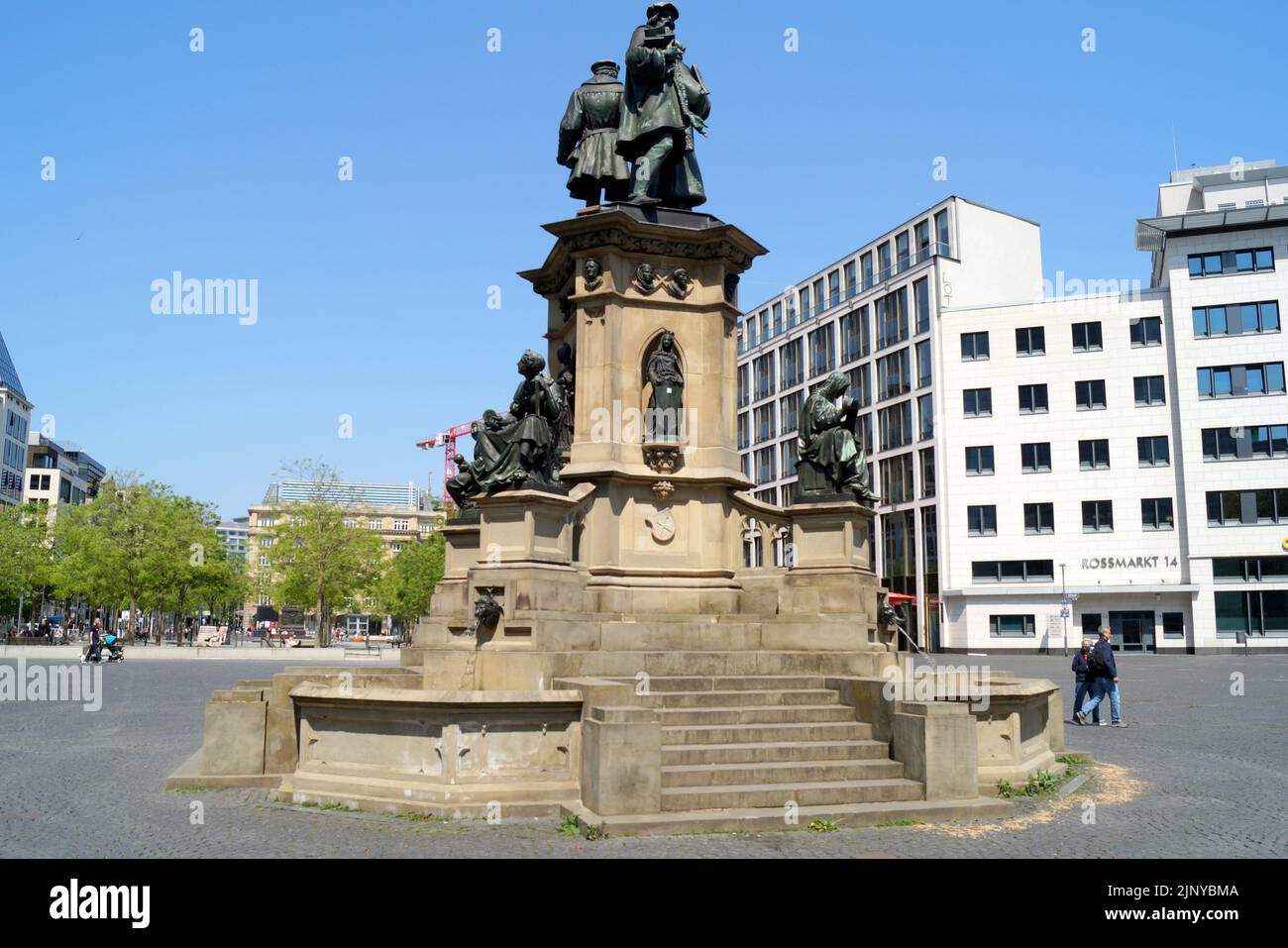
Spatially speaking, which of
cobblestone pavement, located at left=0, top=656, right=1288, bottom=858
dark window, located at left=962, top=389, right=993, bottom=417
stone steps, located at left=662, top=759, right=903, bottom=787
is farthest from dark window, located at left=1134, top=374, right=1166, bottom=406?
stone steps, located at left=662, top=759, right=903, bottom=787

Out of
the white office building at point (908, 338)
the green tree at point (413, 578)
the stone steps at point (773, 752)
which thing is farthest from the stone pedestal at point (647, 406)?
the green tree at point (413, 578)

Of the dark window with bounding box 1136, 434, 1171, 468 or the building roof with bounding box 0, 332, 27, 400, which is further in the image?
the building roof with bounding box 0, 332, 27, 400

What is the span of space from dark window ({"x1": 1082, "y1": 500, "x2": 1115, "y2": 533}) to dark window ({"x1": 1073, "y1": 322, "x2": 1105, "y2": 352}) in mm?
8617

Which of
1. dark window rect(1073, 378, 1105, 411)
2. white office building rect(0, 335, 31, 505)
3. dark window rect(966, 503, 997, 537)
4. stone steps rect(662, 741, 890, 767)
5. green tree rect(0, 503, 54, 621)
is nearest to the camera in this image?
stone steps rect(662, 741, 890, 767)

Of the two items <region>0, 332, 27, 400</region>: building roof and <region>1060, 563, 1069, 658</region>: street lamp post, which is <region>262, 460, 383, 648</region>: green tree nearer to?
<region>1060, 563, 1069, 658</region>: street lamp post

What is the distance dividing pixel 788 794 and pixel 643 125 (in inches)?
378

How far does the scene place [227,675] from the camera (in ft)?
110

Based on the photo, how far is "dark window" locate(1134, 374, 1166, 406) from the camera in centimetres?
5641

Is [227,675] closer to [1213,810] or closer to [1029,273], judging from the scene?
[1213,810]

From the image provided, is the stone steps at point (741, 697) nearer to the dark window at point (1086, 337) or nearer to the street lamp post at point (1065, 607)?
the street lamp post at point (1065, 607)

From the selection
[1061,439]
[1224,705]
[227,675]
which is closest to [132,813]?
[1224,705]

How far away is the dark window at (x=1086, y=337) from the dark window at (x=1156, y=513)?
8943mm

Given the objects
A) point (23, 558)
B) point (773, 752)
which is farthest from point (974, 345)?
point (23, 558)
